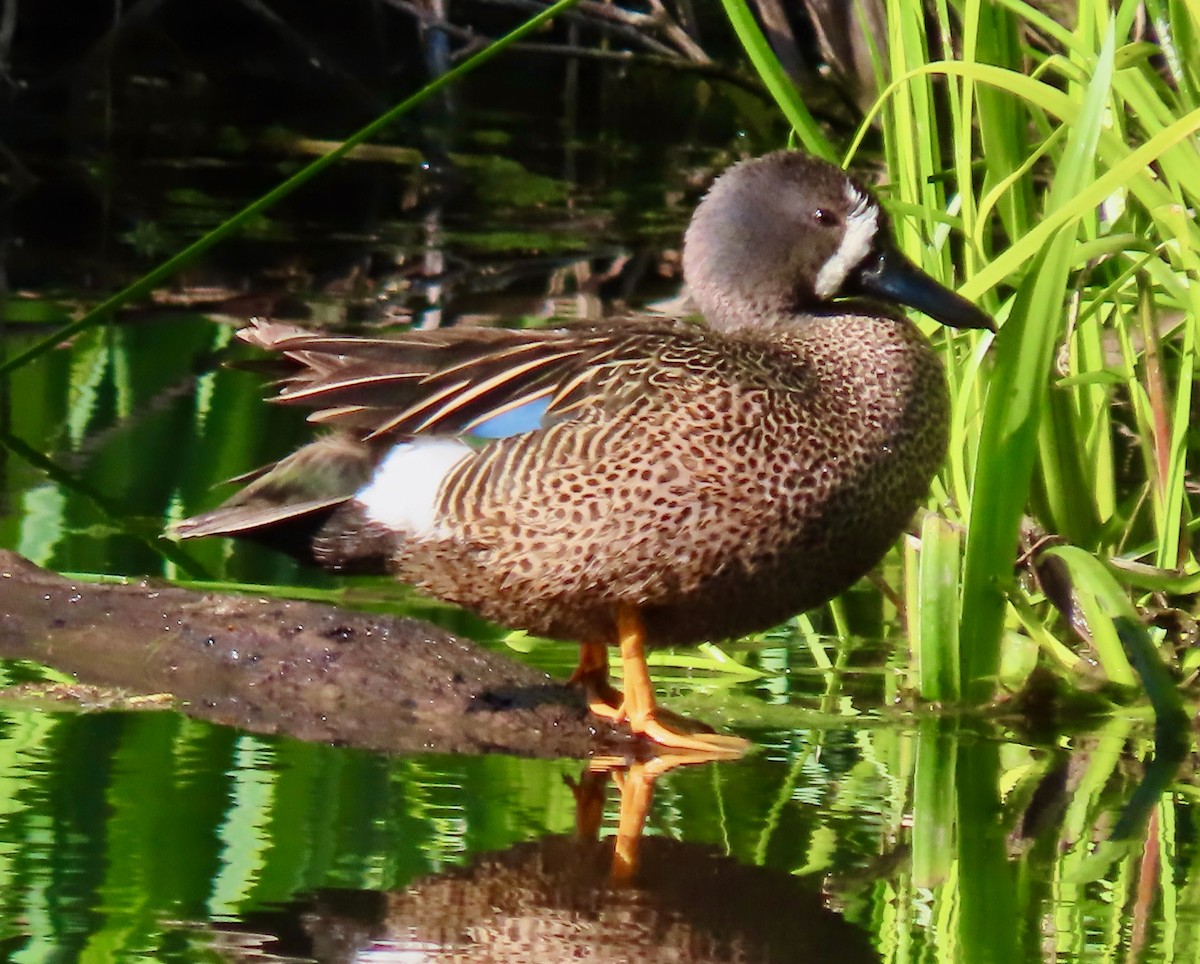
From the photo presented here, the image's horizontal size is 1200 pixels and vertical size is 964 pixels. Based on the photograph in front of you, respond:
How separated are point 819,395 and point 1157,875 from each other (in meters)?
1.04

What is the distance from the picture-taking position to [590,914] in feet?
8.79

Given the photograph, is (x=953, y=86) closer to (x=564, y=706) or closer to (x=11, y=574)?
(x=564, y=706)

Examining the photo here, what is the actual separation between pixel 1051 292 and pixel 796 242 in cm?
71

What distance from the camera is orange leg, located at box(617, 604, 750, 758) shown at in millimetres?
3586

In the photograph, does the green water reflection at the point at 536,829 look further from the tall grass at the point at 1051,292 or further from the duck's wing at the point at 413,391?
the duck's wing at the point at 413,391

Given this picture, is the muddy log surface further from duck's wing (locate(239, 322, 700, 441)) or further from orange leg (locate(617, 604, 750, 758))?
duck's wing (locate(239, 322, 700, 441))

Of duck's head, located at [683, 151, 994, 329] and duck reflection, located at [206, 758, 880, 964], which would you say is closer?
duck reflection, located at [206, 758, 880, 964]

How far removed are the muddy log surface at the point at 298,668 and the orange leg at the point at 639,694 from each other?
0.04 metres

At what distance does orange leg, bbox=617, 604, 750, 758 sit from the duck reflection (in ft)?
1.85

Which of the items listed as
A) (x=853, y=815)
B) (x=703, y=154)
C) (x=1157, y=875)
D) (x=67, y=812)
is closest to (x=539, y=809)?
(x=853, y=815)

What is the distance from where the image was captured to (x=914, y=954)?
2.57m

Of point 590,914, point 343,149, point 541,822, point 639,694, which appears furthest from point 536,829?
point 343,149

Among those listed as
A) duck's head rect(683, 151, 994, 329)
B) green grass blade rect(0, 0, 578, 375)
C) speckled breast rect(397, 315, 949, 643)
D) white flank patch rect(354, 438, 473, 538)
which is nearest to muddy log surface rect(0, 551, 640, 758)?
speckled breast rect(397, 315, 949, 643)

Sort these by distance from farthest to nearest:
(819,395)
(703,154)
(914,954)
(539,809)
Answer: (703,154) → (819,395) → (539,809) → (914,954)
